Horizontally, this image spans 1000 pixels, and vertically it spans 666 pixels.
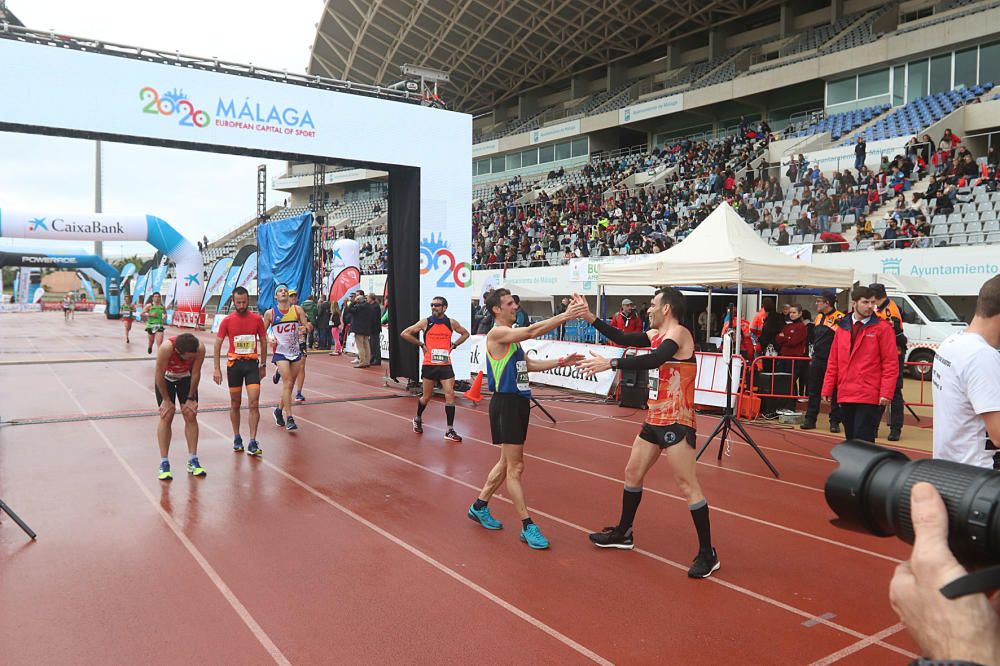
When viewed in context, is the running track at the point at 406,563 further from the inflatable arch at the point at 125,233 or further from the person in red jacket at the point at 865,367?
the inflatable arch at the point at 125,233

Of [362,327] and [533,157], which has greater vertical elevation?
Answer: [533,157]

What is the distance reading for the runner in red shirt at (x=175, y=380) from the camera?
6.44 m

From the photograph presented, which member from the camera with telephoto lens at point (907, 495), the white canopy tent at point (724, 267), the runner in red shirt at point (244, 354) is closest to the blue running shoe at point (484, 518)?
the runner in red shirt at point (244, 354)

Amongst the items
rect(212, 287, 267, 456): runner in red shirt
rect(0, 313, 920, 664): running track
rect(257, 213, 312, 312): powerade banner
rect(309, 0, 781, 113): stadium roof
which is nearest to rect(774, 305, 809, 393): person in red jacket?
rect(0, 313, 920, 664): running track

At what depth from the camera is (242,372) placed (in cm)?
785

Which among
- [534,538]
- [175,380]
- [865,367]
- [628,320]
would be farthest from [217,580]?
[628,320]

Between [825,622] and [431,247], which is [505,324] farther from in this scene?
[431,247]

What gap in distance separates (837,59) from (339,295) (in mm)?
23377

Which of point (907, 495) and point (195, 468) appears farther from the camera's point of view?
point (195, 468)

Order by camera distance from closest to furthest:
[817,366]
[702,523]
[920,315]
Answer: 1. [702,523]
2. [817,366]
3. [920,315]

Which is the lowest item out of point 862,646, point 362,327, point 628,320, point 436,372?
point 862,646

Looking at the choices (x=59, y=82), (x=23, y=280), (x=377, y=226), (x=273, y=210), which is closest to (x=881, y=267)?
(x=59, y=82)

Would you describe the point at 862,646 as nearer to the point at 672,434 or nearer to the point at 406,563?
the point at 672,434

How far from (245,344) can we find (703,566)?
5609 millimetres
